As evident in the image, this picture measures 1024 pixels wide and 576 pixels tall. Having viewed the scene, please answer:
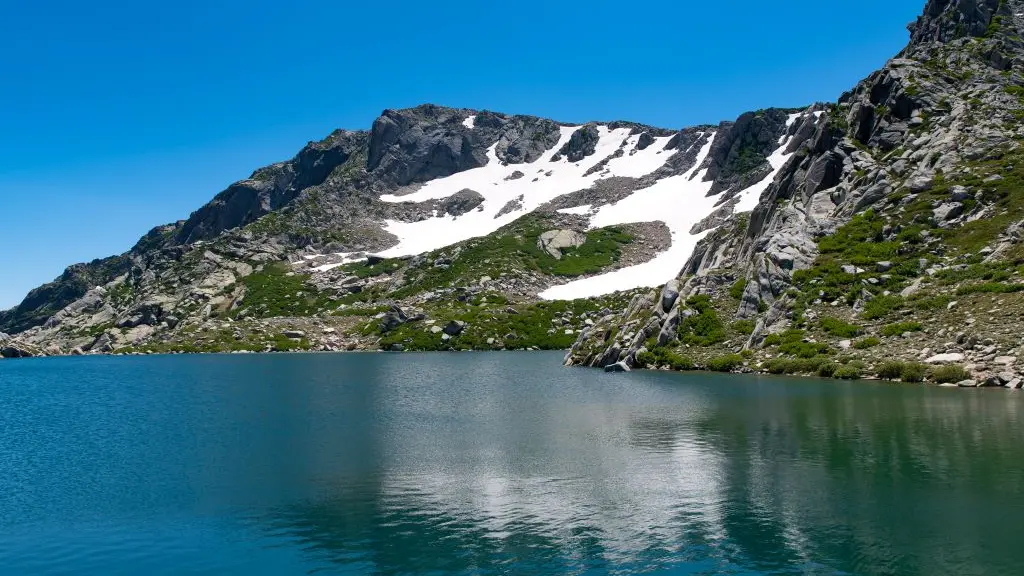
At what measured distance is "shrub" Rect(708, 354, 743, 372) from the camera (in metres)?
73.9

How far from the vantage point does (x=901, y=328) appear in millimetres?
63812

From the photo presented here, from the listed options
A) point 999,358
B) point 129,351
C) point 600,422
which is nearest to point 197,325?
point 129,351

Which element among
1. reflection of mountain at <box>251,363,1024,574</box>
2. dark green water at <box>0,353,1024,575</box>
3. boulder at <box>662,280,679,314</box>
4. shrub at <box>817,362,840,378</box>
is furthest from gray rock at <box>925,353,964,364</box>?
boulder at <box>662,280,679,314</box>

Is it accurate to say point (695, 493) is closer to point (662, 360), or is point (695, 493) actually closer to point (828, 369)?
point (828, 369)

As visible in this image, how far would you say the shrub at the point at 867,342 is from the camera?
65.0m

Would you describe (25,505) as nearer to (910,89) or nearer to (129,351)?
(910,89)

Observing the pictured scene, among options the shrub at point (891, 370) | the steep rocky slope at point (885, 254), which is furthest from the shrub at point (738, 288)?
the shrub at point (891, 370)

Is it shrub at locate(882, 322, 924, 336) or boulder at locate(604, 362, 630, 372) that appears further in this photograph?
boulder at locate(604, 362, 630, 372)

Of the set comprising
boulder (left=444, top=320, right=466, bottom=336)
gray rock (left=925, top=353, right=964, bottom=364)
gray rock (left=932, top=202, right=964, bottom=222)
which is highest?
gray rock (left=932, top=202, right=964, bottom=222)

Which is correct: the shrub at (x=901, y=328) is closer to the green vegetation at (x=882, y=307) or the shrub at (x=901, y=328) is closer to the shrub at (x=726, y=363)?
the green vegetation at (x=882, y=307)

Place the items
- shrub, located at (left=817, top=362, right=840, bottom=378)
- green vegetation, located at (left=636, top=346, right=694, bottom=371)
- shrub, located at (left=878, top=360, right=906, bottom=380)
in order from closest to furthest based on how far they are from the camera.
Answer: shrub, located at (left=878, top=360, right=906, bottom=380) → shrub, located at (left=817, top=362, right=840, bottom=378) → green vegetation, located at (left=636, top=346, right=694, bottom=371)

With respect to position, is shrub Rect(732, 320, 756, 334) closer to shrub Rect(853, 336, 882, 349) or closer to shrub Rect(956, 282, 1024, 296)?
shrub Rect(853, 336, 882, 349)

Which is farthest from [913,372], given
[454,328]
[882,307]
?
[454,328]

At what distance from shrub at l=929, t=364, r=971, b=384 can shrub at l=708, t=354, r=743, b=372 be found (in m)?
21.2
